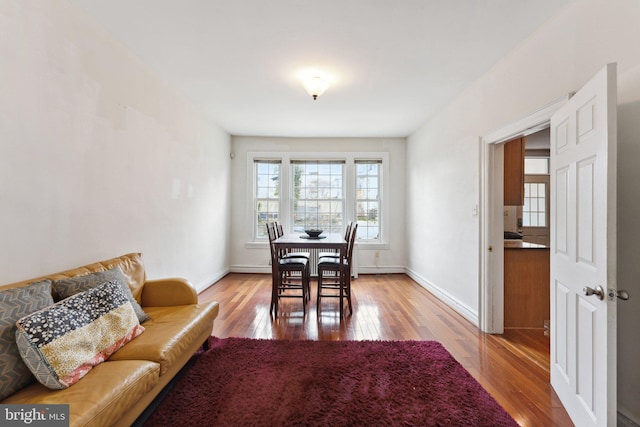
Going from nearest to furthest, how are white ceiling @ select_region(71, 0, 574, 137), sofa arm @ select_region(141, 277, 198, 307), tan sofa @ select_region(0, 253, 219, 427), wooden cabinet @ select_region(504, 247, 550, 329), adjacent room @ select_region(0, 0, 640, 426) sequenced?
tan sofa @ select_region(0, 253, 219, 427) < adjacent room @ select_region(0, 0, 640, 426) < white ceiling @ select_region(71, 0, 574, 137) < sofa arm @ select_region(141, 277, 198, 307) < wooden cabinet @ select_region(504, 247, 550, 329)

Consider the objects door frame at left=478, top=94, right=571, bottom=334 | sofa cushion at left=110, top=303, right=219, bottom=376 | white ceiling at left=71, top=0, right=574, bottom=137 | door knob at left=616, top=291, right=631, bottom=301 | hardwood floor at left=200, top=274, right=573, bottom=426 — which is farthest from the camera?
door frame at left=478, top=94, right=571, bottom=334

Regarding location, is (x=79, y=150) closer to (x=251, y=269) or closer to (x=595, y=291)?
(x=595, y=291)

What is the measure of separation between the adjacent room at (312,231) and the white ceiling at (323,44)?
2 cm

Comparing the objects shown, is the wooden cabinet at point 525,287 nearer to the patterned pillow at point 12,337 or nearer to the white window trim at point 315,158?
the white window trim at point 315,158

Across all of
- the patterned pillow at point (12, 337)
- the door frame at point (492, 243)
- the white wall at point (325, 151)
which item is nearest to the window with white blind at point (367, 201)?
the white wall at point (325, 151)

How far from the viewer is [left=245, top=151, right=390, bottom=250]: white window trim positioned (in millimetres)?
5691

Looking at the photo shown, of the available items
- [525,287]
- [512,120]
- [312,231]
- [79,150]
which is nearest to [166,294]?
[79,150]

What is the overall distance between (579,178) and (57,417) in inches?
110

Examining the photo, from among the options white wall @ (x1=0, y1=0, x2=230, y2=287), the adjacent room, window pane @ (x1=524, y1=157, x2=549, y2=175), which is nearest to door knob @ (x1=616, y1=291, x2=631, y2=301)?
the adjacent room

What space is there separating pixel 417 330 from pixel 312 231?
5.98 feet

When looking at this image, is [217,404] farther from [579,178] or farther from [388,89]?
[388,89]

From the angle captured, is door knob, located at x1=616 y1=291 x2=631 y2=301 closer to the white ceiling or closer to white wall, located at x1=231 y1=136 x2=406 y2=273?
the white ceiling

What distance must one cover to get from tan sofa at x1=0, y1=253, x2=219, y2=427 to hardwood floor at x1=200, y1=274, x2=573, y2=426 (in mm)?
711

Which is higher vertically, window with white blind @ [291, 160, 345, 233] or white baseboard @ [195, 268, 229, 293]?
window with white blind @ [291, 160, 345, 233]
